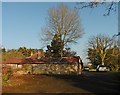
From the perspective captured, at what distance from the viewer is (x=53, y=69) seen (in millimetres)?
47531

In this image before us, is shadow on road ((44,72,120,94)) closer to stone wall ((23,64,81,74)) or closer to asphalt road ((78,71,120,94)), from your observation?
asphalt road ((78,71,120,94))

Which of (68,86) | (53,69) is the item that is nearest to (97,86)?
(68,86)

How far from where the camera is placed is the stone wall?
46.4m

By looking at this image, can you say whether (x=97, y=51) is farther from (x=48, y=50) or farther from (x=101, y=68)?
(x=48, y=50)

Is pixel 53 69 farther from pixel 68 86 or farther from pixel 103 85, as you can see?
pixel 68 86

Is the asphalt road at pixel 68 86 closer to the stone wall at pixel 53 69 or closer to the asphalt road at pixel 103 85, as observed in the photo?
the asphalt road at pixel 103 85

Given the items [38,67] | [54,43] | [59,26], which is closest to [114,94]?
[38,67]

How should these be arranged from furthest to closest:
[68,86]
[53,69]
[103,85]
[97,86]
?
[53,69] → [103,85] → [97,86] → [68,86]

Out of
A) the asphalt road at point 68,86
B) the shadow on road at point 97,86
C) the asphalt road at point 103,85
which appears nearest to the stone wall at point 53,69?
the asphalt road at point 103,85

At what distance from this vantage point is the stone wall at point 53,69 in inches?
1826

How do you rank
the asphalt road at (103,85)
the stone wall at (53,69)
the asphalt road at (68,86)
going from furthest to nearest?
the stone wall at (53,69), the asphalt road at (103,85), the asphalt road at (68,86)

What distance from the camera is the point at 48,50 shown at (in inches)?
2404

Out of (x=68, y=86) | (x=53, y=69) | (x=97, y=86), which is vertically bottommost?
(x=97, y=86)

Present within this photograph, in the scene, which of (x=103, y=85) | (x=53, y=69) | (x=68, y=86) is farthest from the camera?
(x=53, y=69)
